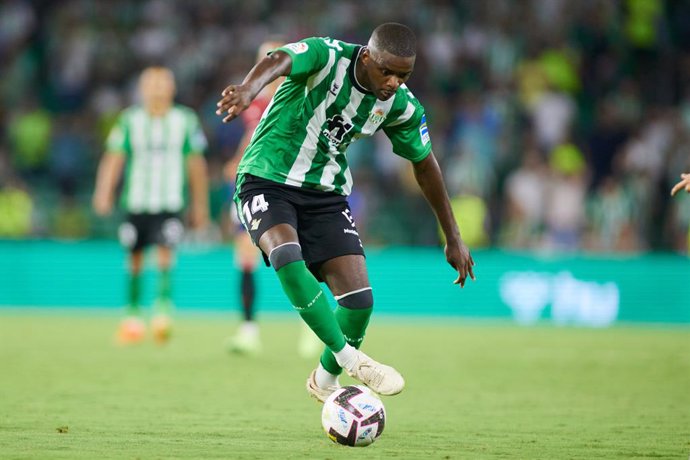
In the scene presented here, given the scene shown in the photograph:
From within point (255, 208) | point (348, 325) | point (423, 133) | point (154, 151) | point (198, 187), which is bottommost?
point (198, 187)

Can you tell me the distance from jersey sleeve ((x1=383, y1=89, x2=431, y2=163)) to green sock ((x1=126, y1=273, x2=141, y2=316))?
19.7ft

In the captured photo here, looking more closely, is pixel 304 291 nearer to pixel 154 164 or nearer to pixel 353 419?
pixel 353 419

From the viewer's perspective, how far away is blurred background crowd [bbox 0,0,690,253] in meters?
17.0

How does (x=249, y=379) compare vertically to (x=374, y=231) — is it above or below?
above

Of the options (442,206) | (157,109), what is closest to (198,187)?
(157,109)

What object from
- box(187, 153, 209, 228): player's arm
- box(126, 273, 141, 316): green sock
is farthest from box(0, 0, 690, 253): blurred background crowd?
box(126, 273, 141, 316): green sock

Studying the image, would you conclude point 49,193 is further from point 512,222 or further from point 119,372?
point 119,372

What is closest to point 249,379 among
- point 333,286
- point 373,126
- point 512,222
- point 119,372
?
point 119,372

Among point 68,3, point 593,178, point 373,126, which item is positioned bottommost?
point 593,178

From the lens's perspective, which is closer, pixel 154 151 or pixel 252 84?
pixel 252 84

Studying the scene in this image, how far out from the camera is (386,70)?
6.17 metres

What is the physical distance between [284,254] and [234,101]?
1123 mm

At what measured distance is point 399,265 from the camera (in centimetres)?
1616

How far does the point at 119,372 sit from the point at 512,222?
8.88 metres
